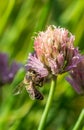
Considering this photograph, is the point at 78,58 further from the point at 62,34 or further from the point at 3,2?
the point at 3,2

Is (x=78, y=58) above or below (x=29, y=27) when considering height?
below

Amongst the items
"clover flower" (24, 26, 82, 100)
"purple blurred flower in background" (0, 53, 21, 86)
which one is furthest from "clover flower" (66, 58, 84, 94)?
"purple blurred flower in background" (0, 53, 21, 86)

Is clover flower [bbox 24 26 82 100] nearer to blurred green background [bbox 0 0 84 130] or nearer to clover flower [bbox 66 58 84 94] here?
clover flower [bbox 66 58 84 94]

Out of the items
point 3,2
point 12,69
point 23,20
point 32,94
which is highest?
point 3,2

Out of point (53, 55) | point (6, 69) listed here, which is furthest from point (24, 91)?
point (53, 55)

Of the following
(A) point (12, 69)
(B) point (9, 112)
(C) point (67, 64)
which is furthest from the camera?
(A) point (12, 69)

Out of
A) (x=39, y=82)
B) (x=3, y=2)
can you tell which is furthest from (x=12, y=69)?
(x=3, y=2)
